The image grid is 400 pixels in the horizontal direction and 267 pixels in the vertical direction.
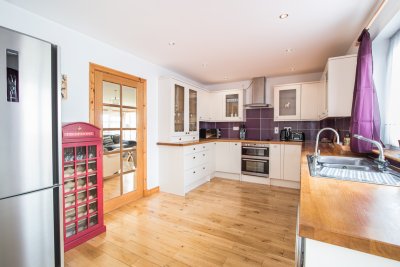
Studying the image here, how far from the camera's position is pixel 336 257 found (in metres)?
0.58

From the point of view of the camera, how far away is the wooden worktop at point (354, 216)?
52cm

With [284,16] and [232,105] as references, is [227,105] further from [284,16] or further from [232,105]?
[284,16]

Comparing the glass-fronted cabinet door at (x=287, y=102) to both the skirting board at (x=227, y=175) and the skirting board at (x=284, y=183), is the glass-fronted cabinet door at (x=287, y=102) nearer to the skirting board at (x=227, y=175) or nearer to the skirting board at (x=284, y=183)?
the skirting board at (x=284, y=183)

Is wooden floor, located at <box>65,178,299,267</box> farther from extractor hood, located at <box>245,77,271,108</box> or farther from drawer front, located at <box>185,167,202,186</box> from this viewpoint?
extractor hood, located at <box>245,77,271,108</box>

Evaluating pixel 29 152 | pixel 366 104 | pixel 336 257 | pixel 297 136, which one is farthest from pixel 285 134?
pixel 29 152

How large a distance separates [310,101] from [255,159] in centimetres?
153

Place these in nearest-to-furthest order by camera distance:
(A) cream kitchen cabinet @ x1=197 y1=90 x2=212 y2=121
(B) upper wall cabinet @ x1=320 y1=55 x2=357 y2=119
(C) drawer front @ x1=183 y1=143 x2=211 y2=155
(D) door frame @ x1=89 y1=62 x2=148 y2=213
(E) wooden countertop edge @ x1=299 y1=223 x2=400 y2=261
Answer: (E) wooden countertop edge @ x1=299 y1=223 x2=400 y2=261 < (B) upper wall cabinet @ x1=320 y1=55 x2=357 y2=119 < (D) door frame @ x1=89 y1=62 x2=148 y2=213 < (C) drawer front @ x1=183 y1=143 x2=211 y2=155 < (A) cream kitchen cabinet @ x1=197 y1=90 x2=212 y2=121

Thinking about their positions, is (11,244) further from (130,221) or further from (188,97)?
(188,97)

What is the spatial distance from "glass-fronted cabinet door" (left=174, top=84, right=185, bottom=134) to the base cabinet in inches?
113

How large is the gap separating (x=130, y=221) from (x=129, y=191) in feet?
2.10

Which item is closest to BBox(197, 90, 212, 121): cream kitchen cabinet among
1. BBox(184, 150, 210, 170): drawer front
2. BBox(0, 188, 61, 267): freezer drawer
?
BBox(184, 150, 210, 170): drawer front

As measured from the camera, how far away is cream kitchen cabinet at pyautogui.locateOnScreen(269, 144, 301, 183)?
343 cm

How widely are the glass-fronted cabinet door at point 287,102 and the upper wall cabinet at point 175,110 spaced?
5.82ft

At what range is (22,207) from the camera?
47.4 inches
